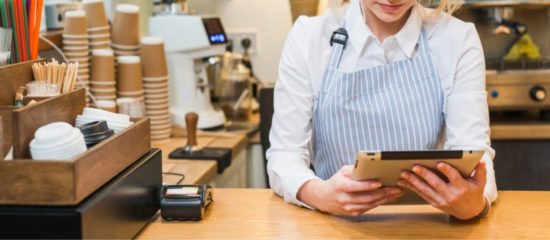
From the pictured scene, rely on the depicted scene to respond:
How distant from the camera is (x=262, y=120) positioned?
93.7 inches

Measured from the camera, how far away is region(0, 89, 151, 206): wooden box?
3.02 ft

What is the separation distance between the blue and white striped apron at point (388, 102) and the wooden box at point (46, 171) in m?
0.59

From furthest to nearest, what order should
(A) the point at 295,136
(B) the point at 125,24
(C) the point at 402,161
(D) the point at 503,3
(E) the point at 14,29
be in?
(D) the point at 503,3
(B) the point at 125,24
(A) the point at 295,136
(E) the point at 14,29
(C) the point at 402,161

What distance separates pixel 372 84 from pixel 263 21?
156 centimetres

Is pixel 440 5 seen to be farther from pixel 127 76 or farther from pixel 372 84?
pixel 127 76

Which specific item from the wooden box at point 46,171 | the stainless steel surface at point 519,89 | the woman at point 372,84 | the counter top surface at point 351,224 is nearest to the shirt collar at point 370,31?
the woman at point 372,84

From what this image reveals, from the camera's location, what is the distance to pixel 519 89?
2529mm

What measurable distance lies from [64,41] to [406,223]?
126cm

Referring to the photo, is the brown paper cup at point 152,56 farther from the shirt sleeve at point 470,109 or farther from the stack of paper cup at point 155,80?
the shirt sleeve at point 470,109

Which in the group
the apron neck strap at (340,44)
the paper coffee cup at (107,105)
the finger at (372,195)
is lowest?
the paper coffee cup at (107,105)

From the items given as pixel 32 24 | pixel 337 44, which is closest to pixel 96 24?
pixel 32 24

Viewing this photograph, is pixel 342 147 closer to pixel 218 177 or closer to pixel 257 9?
pixel 218 177

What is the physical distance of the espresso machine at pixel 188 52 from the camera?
2.41m

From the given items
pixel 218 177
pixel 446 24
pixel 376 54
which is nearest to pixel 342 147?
pixel 376 54
